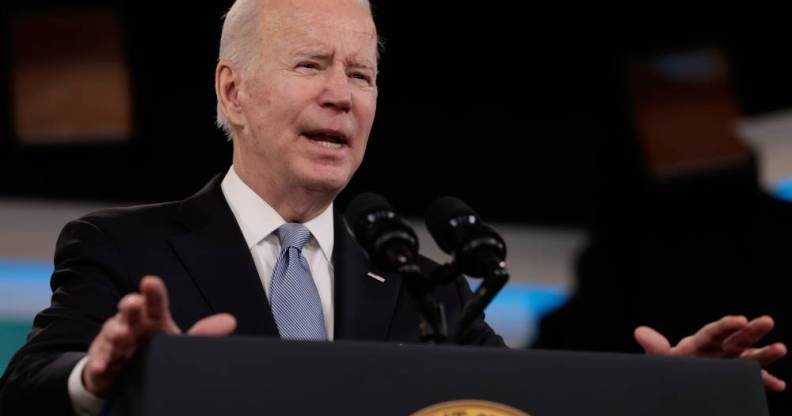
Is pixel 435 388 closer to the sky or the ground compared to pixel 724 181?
closer to the sky

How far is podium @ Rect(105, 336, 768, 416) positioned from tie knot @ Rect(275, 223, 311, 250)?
26.2 inches

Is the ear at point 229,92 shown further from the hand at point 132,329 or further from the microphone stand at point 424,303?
the hand at point 132,329

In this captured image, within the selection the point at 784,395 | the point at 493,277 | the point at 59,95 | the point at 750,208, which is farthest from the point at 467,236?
the point at 59,95

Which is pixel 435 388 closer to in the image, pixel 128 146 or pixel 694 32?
pixel 128 146

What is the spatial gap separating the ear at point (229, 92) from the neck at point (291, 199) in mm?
159

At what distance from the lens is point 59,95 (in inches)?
209

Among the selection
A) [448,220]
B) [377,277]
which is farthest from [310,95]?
[448,220]

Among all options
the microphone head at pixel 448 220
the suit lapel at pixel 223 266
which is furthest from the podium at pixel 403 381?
the suit lapel at pixel 223 266

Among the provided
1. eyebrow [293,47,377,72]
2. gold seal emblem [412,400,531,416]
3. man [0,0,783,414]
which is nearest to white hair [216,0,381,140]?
man [0,0,783,414]

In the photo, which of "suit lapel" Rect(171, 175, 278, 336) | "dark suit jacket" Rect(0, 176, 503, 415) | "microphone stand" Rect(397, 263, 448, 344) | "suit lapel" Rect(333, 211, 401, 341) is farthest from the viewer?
"suit lapel" Rect(333, 211, 401, 341)

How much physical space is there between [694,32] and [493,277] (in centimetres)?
428

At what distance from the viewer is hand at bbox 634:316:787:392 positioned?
6.06ft

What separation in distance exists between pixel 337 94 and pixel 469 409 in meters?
0.84

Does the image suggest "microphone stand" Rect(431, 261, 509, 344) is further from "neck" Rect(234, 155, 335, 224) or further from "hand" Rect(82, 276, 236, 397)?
"neck" Rect(234, 155, 335, 224)
